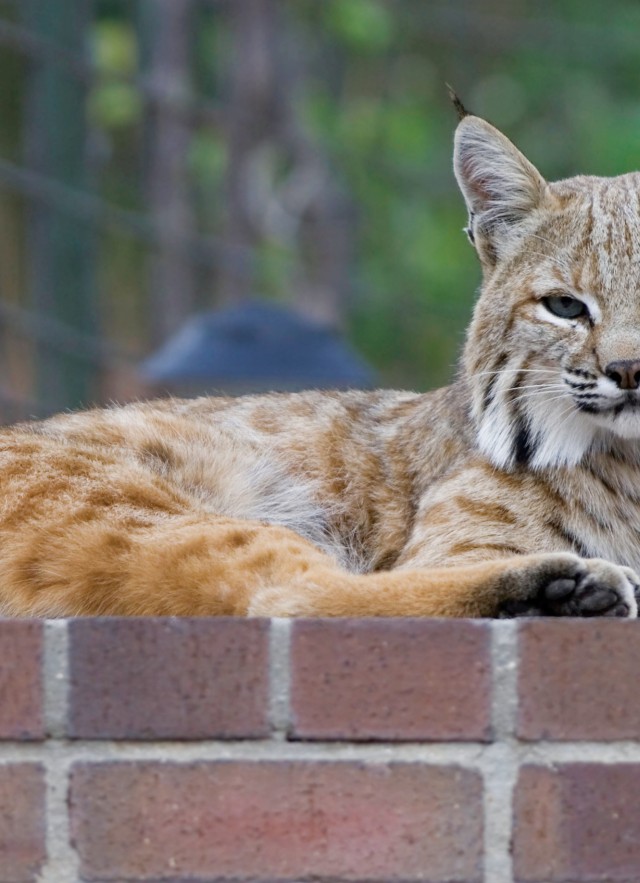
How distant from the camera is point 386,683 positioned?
229 cm

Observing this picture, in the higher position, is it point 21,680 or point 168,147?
point 168,147

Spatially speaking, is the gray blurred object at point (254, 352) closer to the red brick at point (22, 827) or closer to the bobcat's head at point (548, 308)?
the bobcat's head at point (548, 308)

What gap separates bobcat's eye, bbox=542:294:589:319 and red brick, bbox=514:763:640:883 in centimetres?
140

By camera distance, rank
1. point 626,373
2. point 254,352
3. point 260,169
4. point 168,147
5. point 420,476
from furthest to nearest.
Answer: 1. point 168,147
2. point 260,169
3. point 254,352
4. point 420,476
5. point 626,373

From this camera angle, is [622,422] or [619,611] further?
[622,422]

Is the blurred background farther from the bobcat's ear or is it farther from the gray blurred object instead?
the bobcat's ear

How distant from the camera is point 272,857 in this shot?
226cm

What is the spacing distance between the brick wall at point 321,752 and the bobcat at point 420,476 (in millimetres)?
469

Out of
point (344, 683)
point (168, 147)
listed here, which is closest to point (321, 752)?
point (344, 683)

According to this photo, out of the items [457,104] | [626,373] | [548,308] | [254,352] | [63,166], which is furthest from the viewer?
[63,166]

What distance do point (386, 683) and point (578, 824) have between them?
341 millimetres

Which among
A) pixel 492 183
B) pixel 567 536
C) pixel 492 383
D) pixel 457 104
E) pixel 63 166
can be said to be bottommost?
pixel 567 536

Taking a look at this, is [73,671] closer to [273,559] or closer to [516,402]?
[273,559]

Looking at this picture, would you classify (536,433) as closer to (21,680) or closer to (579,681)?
(579,681)
